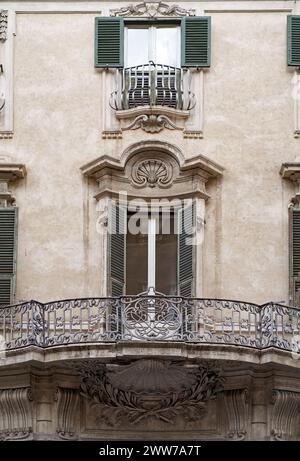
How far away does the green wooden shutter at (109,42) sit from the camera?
33.3 meters

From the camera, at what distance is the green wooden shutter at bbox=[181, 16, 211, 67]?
33281 mm

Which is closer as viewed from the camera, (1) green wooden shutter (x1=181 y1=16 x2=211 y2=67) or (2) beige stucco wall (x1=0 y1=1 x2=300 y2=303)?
(2) beige stucco wall (x1=0 y1=1 x2=300 y2=303)

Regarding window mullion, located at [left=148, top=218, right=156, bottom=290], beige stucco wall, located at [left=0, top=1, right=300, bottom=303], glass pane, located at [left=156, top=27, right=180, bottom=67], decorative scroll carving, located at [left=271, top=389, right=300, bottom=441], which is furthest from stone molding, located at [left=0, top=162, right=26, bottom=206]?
decorative scroll carving, located at [left=271, top=389, right=300, bottom=441]

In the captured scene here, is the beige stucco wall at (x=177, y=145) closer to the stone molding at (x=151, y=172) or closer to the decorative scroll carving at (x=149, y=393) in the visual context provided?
the stone molding at (x=151, y=172)

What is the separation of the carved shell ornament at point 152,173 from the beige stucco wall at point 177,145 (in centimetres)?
40

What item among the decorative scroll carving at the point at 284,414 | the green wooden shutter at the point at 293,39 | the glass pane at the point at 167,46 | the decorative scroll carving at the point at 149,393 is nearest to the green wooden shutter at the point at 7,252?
the decorative scroll carving at the point at 149,393

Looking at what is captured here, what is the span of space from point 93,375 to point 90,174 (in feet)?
11.7

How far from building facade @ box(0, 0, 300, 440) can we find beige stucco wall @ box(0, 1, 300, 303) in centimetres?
2

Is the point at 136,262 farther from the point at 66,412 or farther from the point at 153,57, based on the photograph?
the point at 153,57

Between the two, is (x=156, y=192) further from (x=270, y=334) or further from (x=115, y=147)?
(x=270, y=334)

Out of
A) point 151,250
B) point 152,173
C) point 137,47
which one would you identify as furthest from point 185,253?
point 137,47

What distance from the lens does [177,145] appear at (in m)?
32.8

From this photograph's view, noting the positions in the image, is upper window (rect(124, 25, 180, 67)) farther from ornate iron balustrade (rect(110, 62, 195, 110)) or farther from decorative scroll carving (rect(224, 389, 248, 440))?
decorative scroll carving (rect(224, 389, 248, 440))

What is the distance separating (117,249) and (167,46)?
3.76m
